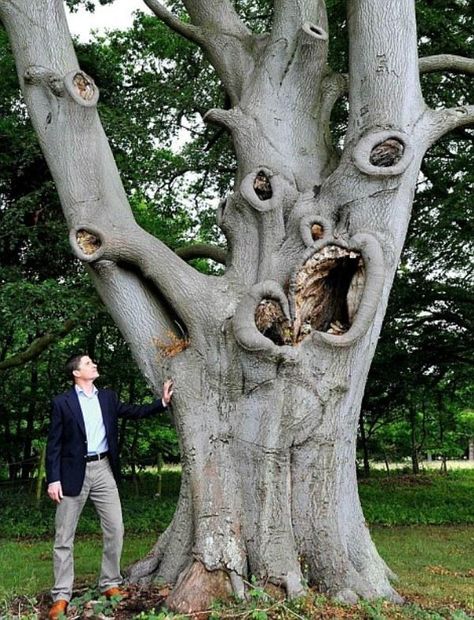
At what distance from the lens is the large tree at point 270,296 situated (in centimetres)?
513

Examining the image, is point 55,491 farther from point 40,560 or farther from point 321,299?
point 40,560

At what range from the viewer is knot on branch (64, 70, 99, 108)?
5.62 m

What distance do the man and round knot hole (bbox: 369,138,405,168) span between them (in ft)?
7.87

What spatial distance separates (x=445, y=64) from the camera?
23.3ft

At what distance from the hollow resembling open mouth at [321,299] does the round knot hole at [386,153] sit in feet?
2.64

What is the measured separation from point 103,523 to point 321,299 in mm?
2341

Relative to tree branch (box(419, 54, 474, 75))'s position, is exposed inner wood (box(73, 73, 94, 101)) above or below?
below

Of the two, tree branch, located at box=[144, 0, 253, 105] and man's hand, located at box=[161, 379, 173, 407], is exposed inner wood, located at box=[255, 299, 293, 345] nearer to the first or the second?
man's hand, located at box=[161, 379, 173, 407]

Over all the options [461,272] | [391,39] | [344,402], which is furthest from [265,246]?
[461,272]

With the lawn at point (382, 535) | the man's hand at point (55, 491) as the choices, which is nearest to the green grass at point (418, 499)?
the lawn at point (382, 535)

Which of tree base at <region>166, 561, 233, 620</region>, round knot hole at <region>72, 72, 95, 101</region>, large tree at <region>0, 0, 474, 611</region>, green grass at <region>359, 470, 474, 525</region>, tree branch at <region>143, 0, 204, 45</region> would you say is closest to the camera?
tree base at <region>166, 561, 233, 620</region>

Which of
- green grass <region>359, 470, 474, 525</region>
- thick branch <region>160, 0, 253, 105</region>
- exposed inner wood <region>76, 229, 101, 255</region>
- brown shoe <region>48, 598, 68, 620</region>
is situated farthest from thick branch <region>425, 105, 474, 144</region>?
green grass <region>359, 470, 474, 525</region>

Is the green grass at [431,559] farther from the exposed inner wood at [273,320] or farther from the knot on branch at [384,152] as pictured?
the knot on branch at [384,152]

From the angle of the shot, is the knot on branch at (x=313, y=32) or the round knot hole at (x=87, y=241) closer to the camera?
the round knot hole at (x=87, y=241)
